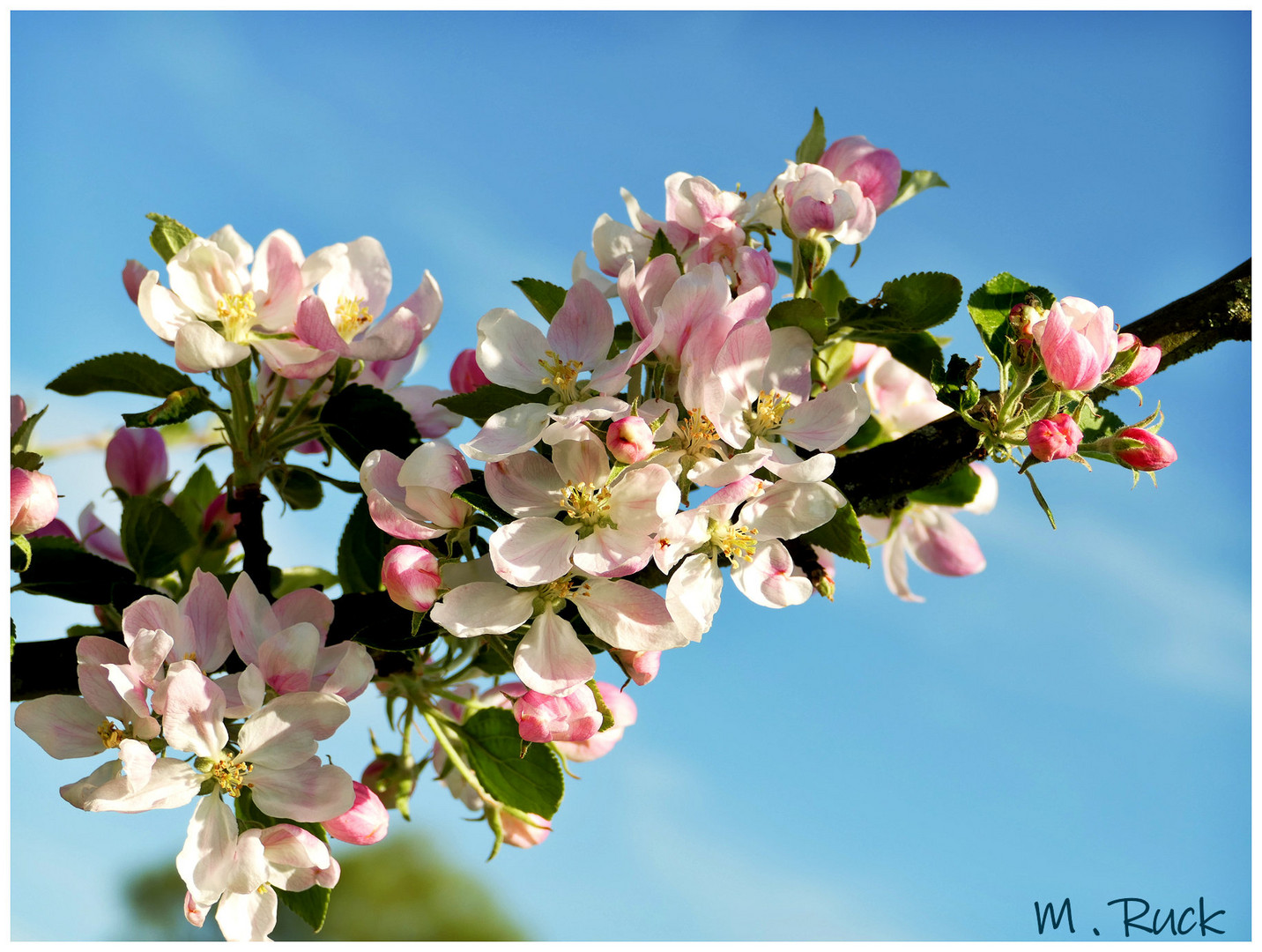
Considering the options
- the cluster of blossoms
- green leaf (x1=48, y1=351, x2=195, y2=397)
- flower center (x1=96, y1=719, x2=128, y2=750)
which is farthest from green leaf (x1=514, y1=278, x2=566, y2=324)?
flower center (x1=96, y1=719, x2=128, y2=750)

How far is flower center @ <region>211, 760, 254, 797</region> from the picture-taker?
891 millimetres

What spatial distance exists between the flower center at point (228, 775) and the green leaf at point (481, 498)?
31 cm

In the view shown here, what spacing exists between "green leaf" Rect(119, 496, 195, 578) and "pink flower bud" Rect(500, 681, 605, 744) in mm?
569

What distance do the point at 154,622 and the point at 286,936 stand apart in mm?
7100

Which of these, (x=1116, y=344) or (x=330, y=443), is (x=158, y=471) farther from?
(x=1116, y=344)

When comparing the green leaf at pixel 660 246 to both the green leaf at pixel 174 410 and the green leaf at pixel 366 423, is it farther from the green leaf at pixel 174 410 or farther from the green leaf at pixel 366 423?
the green leaf at pixel 174 410

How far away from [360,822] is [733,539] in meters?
0.46

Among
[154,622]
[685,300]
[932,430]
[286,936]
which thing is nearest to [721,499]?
[685,300]

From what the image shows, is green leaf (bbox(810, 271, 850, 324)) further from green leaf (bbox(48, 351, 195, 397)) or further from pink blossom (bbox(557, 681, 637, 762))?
green leaf (bbox(48, 351, 195, 397))

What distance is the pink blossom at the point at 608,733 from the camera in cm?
115

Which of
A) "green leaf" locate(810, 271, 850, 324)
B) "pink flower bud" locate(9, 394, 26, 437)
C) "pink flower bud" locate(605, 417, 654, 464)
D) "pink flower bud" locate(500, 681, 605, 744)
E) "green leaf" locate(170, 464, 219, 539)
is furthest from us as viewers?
"green leaf" locate(170, 464, 219, 539)

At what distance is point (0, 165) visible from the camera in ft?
4.04

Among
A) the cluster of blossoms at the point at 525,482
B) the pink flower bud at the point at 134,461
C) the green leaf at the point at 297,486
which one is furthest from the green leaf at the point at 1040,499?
the pink flower bud at the point at 134,461

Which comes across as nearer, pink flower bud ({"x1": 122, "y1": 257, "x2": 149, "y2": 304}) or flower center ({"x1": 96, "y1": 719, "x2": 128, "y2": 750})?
flower center ({"x1": 96, "y1": 719, "x2": 128, "y2": 750})
